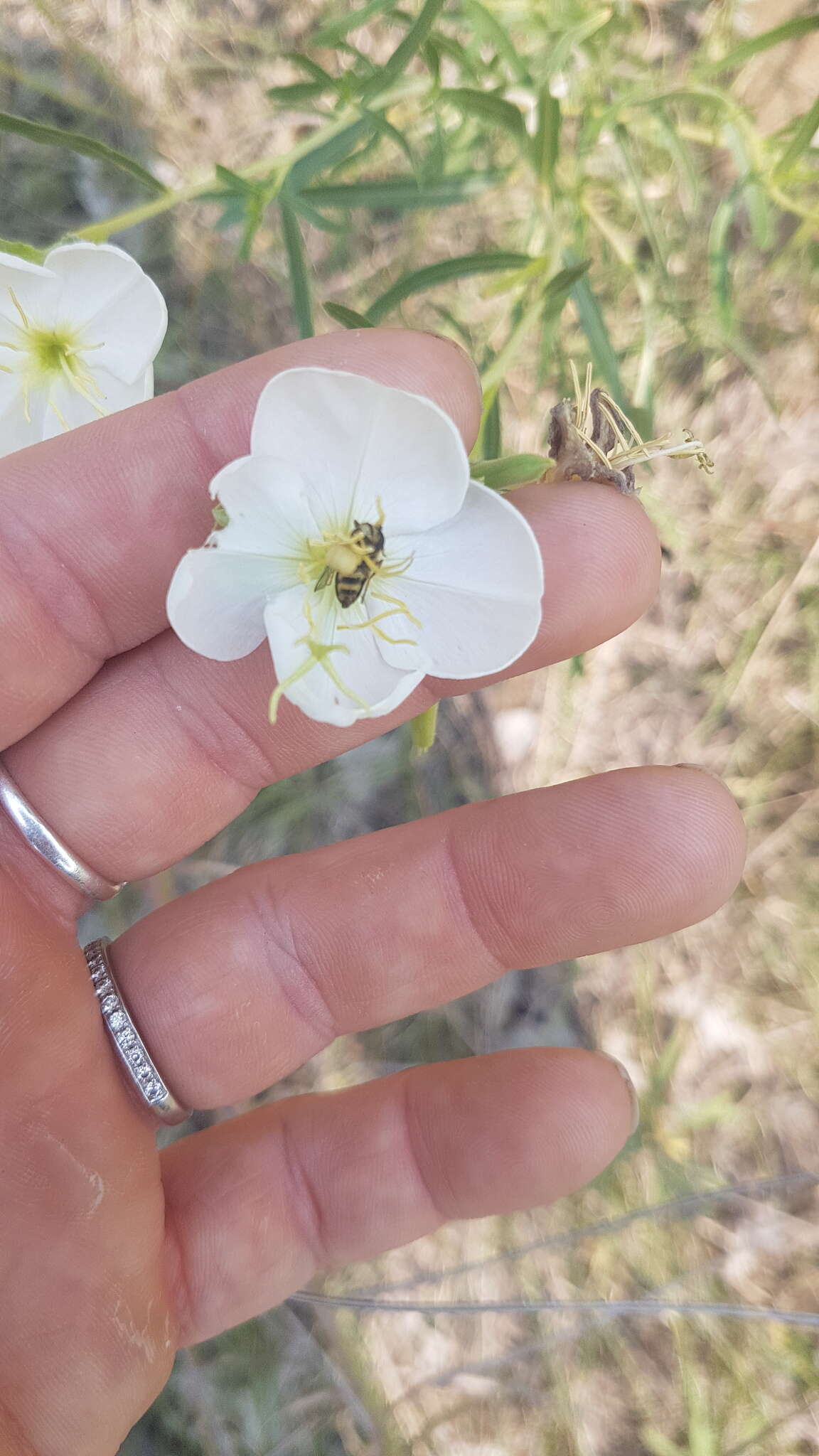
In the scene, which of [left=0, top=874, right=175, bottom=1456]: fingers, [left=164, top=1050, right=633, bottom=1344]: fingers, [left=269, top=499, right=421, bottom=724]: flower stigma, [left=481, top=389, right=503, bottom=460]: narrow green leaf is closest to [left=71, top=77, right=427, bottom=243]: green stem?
[left=481, top=389, right=503, bottom=460]: narrow green leaf

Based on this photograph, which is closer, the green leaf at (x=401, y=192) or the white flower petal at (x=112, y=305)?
the white flower petal at (x=112, y=305)

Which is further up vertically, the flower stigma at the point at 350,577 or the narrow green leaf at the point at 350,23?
the narrow green leaf at the point at 350,23

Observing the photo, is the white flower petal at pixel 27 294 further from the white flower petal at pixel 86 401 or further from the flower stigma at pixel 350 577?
the flower stigma at pixel 350 577

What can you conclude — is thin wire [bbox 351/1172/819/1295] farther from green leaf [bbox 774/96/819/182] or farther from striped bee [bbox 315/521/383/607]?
green leaf [bbox 774/96/819/182]

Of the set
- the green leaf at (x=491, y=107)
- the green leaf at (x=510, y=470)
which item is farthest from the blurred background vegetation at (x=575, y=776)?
the green leaf at (x=510, y=470)

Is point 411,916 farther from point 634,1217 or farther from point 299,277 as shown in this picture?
point 634,1217
